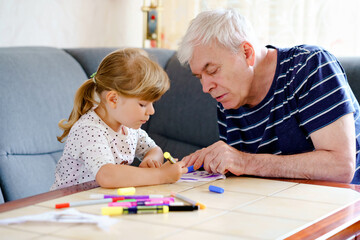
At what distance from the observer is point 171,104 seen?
9.31 ft

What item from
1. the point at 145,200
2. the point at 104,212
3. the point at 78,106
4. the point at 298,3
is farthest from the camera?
the point at 298,3

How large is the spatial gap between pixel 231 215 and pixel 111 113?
0.77 m

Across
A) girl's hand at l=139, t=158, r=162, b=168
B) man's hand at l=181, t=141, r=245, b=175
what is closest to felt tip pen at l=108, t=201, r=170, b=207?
man's hand at l=181, t=141, r=245, b=175

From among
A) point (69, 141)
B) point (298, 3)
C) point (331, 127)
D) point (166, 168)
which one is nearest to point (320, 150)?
point (331, 127)

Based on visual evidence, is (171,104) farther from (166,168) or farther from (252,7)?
(166,168)

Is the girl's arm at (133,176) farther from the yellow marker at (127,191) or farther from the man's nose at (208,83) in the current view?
the man's nose at (208,83)

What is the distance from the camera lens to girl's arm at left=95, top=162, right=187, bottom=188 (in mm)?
1379

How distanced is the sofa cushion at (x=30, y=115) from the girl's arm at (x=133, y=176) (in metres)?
0.92

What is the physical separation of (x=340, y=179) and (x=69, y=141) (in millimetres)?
843

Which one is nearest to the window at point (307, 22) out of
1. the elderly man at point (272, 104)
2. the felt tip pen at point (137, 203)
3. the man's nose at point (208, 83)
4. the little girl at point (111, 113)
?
the elderly man at point (272, 104)

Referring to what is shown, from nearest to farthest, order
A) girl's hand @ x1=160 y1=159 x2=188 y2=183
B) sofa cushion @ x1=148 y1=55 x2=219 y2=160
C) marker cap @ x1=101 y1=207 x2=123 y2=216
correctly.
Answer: marker cap @ x1=101 y1=207 x2=123 y2=216 < girl's hand @ x1=160 y1=159 x2=188 y2=183 < sofa cushion @ x1=148 y1=55 x2=219 y2=160

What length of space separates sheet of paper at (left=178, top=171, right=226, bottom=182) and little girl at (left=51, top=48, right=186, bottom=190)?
0.05 m

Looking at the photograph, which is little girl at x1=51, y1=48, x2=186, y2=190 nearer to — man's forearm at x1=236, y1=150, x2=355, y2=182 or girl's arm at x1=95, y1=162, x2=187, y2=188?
girl's arm at x1=95, y1=162, x2=187, y2=188

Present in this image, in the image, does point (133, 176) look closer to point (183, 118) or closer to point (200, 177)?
point (200, 177)
